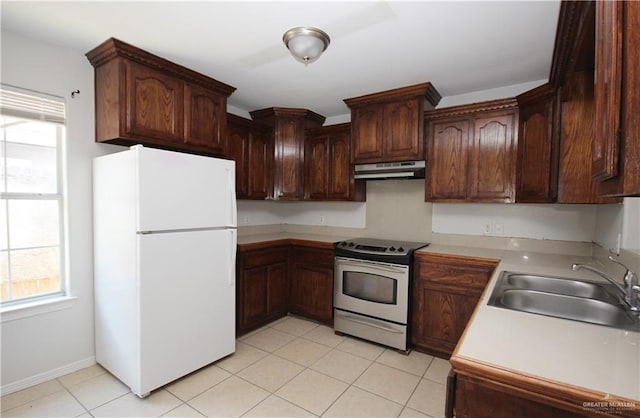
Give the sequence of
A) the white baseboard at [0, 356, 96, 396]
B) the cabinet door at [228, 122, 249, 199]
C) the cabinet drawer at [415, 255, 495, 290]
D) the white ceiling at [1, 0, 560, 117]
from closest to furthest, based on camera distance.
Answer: the white ceiling at [1, 0, 560, 117]
the white baseboard at [0, 356, 96, 396]
the cabinet drawer at [415, 255, 495, 290]
the cabinet door at [228, 122, 249, 199]

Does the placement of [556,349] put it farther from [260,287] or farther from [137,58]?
[137,58]

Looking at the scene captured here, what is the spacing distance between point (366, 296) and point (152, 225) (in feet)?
6.45

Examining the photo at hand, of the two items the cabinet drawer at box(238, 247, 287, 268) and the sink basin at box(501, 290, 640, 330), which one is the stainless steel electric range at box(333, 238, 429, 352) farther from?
the sink basin at box(501, 290, 640, 330)

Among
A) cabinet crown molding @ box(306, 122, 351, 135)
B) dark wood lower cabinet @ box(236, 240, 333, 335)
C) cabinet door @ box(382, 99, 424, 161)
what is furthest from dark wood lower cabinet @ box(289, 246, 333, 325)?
cabinet crown molding @ box(306, 122, 351, 135)

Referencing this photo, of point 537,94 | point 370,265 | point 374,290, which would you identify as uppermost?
point 537,94

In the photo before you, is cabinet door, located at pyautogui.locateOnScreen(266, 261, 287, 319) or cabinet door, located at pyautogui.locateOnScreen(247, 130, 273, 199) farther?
cabinet door, located at pyautogui.locateOnScreen(247, 130, 273, 199)

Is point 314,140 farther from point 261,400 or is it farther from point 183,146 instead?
point 261,400

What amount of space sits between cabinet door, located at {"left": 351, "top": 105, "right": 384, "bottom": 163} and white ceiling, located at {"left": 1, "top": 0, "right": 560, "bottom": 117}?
348 millimetres

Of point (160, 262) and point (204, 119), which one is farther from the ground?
point (204, 119)

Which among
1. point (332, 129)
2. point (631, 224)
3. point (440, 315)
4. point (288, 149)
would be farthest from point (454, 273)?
point (288, 149)

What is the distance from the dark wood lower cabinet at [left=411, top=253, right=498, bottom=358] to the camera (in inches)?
98.7

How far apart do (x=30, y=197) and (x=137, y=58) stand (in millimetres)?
1266

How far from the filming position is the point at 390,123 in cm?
297

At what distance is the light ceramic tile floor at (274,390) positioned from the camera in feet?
6.32
